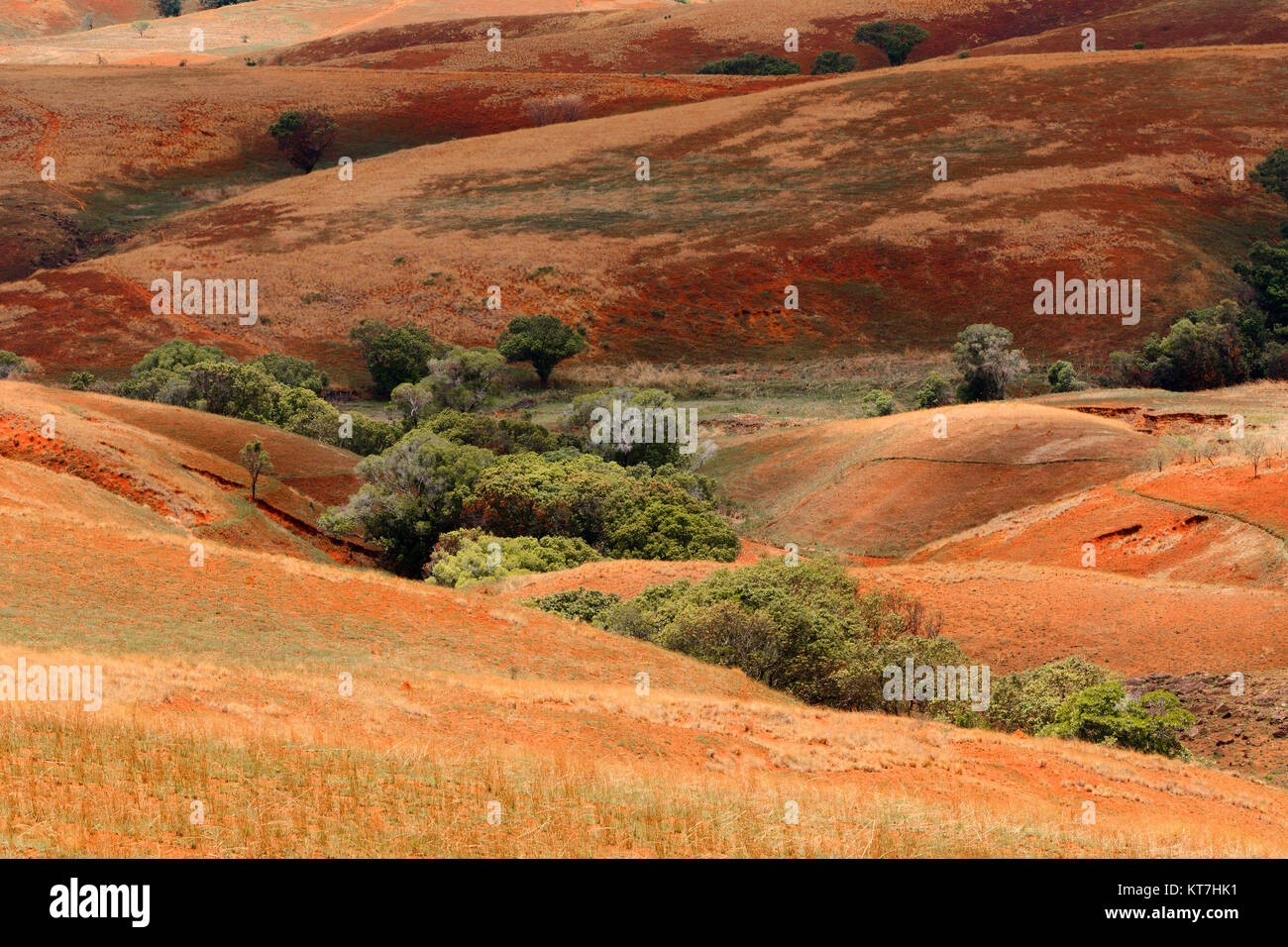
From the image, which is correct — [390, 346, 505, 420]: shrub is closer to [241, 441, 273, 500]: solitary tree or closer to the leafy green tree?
[241, 441, 273, 500]: solitary tree

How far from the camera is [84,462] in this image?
3850 centimetres

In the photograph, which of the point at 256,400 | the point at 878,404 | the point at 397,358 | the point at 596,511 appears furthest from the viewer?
the point at 397,358

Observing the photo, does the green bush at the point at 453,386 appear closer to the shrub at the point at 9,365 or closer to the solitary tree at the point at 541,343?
the solitary tree at the point at 541,343

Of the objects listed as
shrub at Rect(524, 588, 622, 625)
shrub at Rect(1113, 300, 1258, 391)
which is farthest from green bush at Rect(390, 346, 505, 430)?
shrub at Rect(1113, 300, 1258, 391)

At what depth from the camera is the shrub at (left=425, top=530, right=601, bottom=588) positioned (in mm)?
36500

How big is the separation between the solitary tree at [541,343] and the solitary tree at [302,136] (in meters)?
45.4

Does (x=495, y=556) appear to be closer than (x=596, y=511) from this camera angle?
Yes

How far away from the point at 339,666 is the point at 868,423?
120ft

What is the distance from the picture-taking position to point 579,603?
3125 cm

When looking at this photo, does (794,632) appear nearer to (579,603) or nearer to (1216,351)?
(579,603)

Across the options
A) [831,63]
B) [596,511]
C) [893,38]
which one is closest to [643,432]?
[596,511]

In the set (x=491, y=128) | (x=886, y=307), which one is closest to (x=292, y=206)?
(x=491, y=128)

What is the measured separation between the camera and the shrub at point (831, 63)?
130750 mm

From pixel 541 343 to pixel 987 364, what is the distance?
2465cm
